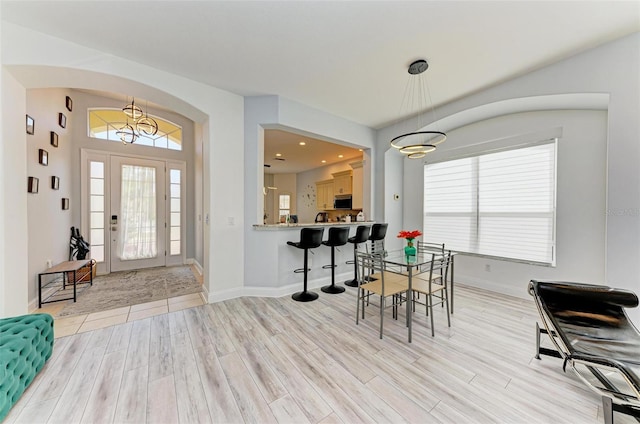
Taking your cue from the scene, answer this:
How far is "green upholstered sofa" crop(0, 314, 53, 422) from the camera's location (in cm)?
143

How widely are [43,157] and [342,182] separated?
6257mm

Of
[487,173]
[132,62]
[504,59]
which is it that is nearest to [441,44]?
[504,59]

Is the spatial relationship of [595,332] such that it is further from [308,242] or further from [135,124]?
[135,124]

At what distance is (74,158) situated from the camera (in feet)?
14.1

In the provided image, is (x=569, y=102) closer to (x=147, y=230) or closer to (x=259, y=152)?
(x=259, y=152)

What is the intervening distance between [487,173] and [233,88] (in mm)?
4210

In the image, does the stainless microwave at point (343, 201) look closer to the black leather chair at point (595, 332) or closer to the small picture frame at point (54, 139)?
the black leather chair at point (595, 332)

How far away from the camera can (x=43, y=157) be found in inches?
129

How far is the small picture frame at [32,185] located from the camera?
3021 mm

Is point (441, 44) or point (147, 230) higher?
point (441, 44)

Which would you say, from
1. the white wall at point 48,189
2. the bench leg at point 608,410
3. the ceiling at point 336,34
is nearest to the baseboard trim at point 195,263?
the white wall at point 48,189

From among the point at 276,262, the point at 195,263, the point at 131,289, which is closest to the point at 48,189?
the point at 131,289

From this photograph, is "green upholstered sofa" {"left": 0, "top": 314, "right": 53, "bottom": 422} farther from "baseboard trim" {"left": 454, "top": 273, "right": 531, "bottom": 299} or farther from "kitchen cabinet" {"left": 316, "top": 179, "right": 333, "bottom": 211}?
"kitchen cabinet" {"left": 316, "top": 179, "right": 333, "bottom": 211}

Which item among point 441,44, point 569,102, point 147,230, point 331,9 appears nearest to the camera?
point 331,9
